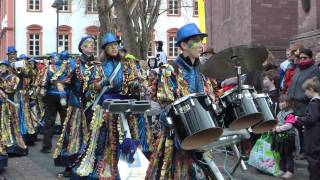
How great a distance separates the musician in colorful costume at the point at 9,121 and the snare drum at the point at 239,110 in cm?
599

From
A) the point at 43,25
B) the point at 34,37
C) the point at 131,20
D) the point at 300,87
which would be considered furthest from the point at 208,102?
the point at 43,25

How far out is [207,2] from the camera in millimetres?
22516

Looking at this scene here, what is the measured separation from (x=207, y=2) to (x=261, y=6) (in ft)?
18.3

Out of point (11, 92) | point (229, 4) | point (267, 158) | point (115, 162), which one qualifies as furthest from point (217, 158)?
point (229, 4)

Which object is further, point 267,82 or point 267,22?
point 267,22

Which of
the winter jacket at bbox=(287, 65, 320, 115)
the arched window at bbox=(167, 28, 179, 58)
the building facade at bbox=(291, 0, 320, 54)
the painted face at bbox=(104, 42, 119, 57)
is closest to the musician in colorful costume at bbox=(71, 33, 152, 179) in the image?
the painted face at bbox=(104, 42, 119, 57)

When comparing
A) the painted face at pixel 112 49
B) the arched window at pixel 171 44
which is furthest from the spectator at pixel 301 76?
the arched window at pixel 171 44

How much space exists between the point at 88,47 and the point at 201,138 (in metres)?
3.82

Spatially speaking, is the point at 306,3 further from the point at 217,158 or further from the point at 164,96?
the point at 164,96

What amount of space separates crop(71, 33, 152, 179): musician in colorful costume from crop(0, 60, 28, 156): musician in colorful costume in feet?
10.6

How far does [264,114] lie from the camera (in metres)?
5.04

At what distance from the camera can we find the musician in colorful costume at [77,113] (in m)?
7.86

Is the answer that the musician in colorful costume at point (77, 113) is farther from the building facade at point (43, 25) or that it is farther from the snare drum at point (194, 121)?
the building facade at point (43, 25)

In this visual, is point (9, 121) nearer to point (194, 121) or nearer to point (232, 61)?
point (232, 61)
